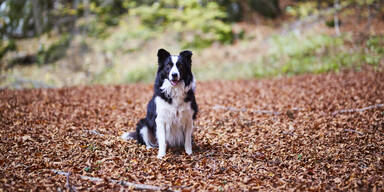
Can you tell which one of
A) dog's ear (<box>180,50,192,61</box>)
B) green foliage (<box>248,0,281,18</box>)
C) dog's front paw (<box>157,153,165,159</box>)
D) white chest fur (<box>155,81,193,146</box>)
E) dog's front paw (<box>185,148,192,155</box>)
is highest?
green foliage (<box>248,0,281,18</box>)

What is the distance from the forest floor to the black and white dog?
1.05 feet

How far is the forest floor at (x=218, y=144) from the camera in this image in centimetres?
377

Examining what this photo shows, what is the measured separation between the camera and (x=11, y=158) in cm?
427

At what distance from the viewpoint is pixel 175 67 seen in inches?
166

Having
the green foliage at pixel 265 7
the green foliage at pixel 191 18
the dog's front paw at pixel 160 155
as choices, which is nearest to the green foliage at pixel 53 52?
the green foliage at pixel 191 18

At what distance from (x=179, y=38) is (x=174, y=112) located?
1425 centimetres

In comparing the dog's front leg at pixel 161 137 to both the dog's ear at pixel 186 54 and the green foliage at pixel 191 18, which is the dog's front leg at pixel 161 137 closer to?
the dog's ear at pixel 186 54

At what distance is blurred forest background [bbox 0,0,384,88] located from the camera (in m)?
13.0

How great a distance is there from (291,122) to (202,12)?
10.3 meters

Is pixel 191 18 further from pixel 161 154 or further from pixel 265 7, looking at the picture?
pixel 161 154

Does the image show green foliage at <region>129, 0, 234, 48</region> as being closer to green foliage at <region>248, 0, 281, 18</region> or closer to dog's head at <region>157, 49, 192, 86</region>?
green foliage at <region>248, 0, 281, 18</region>

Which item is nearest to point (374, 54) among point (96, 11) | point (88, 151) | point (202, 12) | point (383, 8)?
point (383, 8)

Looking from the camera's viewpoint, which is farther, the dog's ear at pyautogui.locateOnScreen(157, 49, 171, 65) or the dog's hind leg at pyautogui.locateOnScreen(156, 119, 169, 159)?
the dog's hind leg at pyautogui.locateOnScreen(156, 119, 169, 159)

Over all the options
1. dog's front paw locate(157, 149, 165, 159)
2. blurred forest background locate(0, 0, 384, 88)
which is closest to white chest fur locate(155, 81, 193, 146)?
dog's front paw locate(157, 149, 165, 159)
